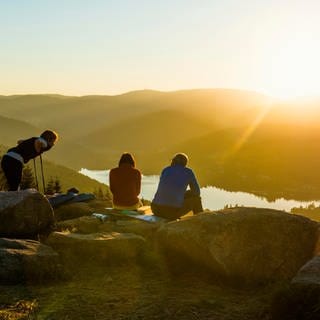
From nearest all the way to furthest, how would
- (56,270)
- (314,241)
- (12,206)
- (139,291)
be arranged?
(139,291) < (56,270) < (314,241) < (12,206)

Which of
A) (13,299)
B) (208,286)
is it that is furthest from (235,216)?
(13,299)

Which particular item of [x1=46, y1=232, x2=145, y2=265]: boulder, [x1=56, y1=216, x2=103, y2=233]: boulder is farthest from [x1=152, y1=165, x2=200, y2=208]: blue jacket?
[x1=46, y1=232, x2=145, y2=265]: boulder

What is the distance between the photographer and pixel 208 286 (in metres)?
9.30

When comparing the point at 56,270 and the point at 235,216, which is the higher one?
the point at 235,216

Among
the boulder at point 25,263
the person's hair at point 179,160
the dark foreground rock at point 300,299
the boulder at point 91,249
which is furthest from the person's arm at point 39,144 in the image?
the dark foreground rock at point 300,299

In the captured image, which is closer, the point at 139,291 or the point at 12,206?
the point at 139,291

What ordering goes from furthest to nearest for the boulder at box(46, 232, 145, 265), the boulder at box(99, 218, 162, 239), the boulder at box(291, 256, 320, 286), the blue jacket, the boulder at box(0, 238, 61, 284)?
the blue jacket, the boulder at box(99, 218, 162, 239), the boulder at box(46, 232, 145, 265), the boulder at box(0, 238, 61, 284), the boulder at box(291, 256, 320, 286)

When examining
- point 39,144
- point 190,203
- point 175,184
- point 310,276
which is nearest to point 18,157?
point 39,144

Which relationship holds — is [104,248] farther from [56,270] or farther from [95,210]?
[95,210]

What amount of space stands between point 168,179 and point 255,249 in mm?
4331

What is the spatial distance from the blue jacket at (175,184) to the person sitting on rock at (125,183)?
1930mm

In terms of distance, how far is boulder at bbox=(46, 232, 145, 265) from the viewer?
10531 millimetres

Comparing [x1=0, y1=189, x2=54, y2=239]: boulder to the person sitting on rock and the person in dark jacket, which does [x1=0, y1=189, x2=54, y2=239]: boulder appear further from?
the person sitting on rock

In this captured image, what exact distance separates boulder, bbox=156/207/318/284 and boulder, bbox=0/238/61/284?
237 centimetres
